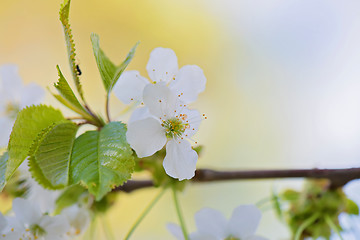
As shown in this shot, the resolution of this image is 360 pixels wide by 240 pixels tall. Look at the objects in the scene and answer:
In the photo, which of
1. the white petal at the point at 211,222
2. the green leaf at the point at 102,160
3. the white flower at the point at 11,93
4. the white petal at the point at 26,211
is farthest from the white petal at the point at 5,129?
the white petal at the point at 211,222

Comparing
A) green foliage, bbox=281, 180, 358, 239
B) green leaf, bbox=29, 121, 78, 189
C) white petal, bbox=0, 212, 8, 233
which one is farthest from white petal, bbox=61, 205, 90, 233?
green foliage, bbox=281, 180, 358, 239

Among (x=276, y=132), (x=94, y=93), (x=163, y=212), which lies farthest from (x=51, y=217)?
(x=276, y=132)

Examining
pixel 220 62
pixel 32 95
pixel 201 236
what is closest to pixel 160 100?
pixel 201 236

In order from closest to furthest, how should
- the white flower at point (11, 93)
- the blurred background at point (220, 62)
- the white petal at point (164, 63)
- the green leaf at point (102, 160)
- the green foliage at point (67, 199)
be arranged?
1. the green leaf at point (102, 160)
2. the white petal at point (164, 63)
3. the green foliage at point (67, 199)
4. the white flower at point (11, 93)
5. the blurred background at point (220, 62)

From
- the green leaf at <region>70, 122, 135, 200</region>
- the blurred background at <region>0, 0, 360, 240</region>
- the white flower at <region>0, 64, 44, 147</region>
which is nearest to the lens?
the green leaf at <region>70, 122, 135, 200</region>

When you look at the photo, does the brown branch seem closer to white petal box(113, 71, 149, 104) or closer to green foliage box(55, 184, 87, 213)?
green foliage box(55, 184, 87, 213)

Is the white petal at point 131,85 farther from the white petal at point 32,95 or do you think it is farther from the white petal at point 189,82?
the white petal at point 32,95
